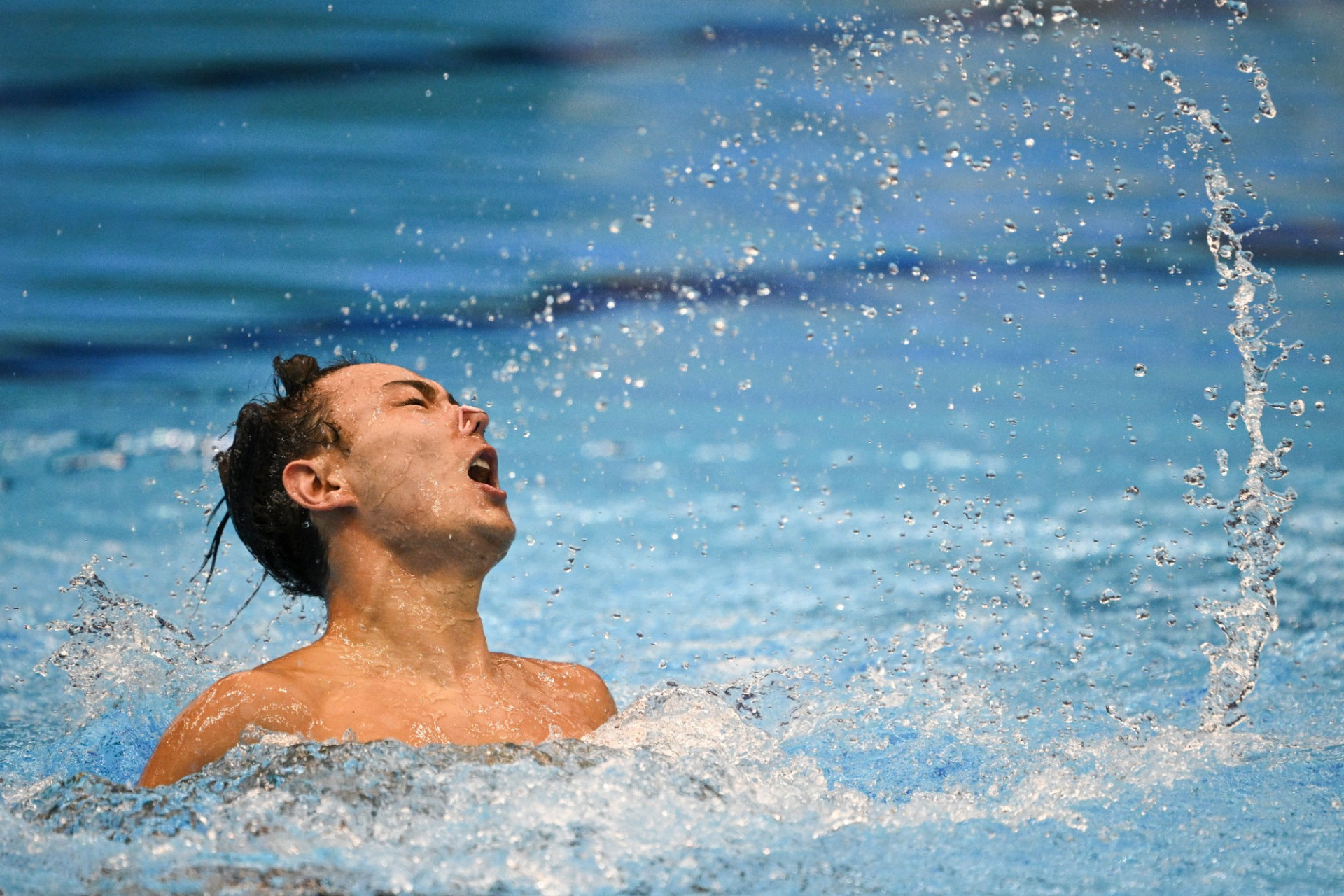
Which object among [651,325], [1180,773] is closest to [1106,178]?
[651,325]


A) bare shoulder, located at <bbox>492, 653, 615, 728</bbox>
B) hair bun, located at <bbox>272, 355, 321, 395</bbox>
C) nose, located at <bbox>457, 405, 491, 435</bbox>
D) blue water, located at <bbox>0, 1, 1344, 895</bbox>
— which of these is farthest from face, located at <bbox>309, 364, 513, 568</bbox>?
blue water, located at <bbox>0, 1, 1344, 895</bbox>

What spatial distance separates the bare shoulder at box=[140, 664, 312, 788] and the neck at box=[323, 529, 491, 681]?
20cm

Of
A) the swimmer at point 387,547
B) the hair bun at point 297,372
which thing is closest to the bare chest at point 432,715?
the swimmer at point 387,547

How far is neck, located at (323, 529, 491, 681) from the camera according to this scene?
2.05 metres

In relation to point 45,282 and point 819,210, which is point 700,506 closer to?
point 819,210

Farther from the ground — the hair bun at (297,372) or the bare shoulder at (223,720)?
the hair bun at (297,372)

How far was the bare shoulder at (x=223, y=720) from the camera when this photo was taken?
1.75 meters

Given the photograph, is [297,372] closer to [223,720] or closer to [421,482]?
[421,482]

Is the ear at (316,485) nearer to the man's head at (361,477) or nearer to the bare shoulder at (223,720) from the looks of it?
the man's head at (361,477)

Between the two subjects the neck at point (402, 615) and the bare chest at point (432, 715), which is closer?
the bare chest at point (432, 715)

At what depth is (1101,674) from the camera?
3.54 meters

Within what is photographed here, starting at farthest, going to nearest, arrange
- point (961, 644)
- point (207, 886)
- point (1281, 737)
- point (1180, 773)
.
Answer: point (961, 644) < point (1281, 737) < point (1180, 773) < point (207, 886)

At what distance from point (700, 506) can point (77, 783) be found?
389cm

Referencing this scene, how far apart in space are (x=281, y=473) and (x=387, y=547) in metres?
0.24
